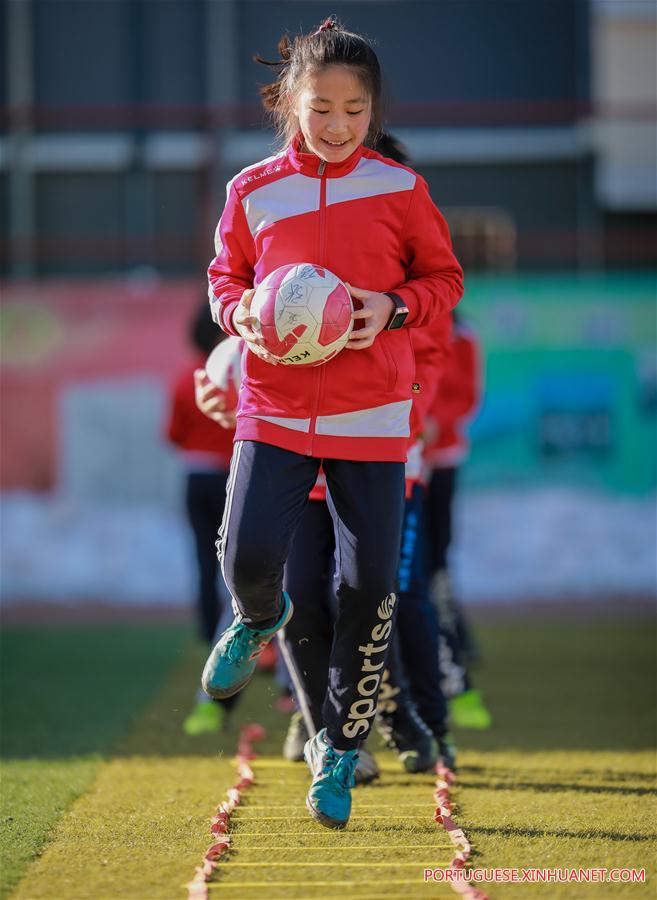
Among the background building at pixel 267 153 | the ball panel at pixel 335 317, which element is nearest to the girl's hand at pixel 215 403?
the ball panel at pixel 335 317

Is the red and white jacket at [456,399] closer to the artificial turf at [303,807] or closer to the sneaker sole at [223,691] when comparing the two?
the artificial turf at [303,807]

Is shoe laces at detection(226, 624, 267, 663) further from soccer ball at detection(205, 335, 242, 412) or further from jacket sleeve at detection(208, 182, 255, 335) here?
soccer ball at detection(205, 335, 242, 412)

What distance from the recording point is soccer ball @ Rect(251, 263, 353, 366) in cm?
369

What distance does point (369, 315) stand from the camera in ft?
12.4

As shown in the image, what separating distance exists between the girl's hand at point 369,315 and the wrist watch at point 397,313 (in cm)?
1

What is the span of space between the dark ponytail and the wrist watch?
23.9 inches

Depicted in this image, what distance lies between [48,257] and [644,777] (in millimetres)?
13775

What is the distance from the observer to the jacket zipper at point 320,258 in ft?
12.6

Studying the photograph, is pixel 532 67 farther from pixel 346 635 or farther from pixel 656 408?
pixel 346 635

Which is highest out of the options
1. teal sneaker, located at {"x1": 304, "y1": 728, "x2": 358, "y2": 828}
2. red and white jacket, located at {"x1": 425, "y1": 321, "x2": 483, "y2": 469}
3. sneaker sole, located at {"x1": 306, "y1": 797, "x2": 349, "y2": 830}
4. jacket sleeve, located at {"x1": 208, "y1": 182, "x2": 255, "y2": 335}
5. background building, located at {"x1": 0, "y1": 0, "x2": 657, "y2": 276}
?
background building, located at {"x1": 0, "y1": 0, "x2": 657, "y2": 276}

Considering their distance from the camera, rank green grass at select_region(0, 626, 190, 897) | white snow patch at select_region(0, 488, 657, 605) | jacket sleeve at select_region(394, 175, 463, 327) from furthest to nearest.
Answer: white snow patch at select_region(0, 488, 657, 605) → green grass at select_region(0, 626, 190, 897) → jacket sleeve at select_region(394, 175, 463, 327)

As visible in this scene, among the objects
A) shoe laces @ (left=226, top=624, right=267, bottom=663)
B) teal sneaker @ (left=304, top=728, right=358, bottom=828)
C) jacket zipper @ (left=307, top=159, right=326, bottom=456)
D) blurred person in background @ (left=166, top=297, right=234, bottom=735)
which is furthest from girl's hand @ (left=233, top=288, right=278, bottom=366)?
blurred person in background @ (left=166, top=297, right=234, bottom=735)

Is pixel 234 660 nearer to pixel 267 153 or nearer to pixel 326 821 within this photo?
pixel 326 821

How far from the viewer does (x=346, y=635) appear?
400cm
